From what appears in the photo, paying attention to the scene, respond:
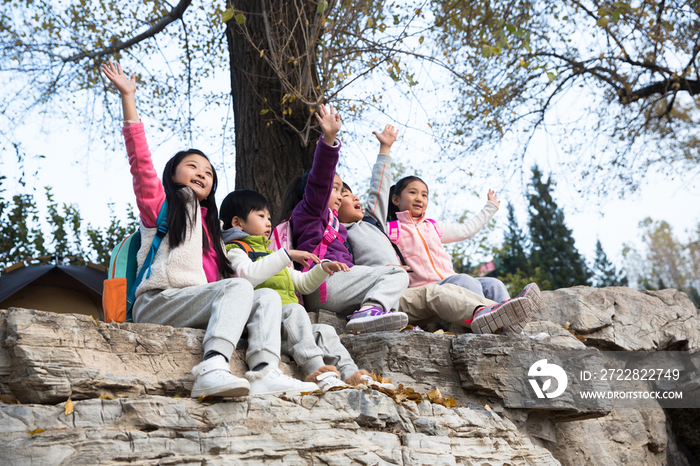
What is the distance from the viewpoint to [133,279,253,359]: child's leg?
9.38 feet

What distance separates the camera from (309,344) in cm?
327

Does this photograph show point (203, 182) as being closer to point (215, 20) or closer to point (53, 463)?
point (53, 463)

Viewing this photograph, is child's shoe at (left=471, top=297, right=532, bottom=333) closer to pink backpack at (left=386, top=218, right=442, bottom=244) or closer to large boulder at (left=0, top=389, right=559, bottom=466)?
large boulder at (left=0, top=389, right=559, bottom=466)

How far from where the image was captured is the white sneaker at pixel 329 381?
297cm

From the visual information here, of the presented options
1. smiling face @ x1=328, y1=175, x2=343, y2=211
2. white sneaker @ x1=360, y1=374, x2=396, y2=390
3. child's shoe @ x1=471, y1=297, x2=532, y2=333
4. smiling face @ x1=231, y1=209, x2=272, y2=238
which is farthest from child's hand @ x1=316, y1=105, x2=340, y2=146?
white sneaker @ x1=360, y1=374, x2=396, y2=390

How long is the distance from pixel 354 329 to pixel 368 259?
0.88 m

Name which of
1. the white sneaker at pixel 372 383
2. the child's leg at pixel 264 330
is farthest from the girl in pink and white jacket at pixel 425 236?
the child's leg at pixel 264 330

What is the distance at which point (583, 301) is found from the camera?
5.21m

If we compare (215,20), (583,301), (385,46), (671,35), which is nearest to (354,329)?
(583,301)

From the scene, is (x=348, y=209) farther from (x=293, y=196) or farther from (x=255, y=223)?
(x=255, y=223)

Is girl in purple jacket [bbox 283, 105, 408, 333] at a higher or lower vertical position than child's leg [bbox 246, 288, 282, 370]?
higher

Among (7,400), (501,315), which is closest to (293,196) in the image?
(501,315)

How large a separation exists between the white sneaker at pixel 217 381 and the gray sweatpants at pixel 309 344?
58 cm

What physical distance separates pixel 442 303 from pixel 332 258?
2.84 feet
